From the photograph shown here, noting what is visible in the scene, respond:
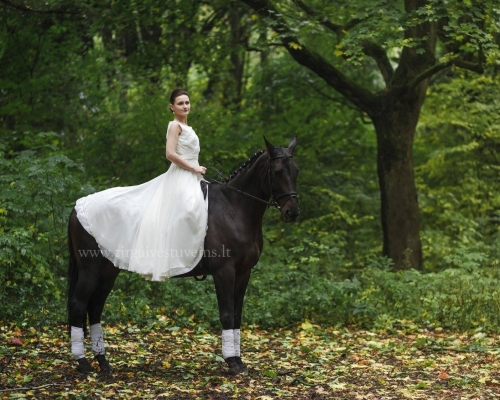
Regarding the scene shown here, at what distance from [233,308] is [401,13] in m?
5.67

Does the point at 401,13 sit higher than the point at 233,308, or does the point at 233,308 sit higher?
the point at 401,13

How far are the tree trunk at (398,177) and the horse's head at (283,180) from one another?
6.16m

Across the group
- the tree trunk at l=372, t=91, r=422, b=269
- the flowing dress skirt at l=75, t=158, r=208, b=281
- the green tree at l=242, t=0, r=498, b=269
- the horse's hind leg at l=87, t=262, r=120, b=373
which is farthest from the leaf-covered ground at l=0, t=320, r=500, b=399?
the green tree at l=242, t=0, r=498, b=269

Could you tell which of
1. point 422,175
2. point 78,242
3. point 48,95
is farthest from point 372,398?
point 422,175

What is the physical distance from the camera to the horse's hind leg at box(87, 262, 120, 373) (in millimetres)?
7277

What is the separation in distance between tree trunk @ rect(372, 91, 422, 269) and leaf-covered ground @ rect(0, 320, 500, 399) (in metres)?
3.20

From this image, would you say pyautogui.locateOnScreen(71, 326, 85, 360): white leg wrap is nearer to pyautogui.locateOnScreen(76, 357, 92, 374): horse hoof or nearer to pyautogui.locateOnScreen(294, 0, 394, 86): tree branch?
pyautogui.locateOnScreen(76, 357, 92, 374): horse hoof

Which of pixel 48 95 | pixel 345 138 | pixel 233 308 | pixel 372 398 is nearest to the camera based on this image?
pixel 372 398

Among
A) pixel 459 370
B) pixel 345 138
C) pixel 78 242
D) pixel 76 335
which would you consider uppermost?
pixel 345 138

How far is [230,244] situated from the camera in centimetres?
706

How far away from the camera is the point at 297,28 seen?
36.2 feet

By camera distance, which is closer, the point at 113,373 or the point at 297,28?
the point at 113,373

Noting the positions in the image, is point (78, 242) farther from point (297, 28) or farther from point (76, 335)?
point (297, 28)

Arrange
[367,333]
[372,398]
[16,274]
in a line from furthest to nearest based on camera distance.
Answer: [367,333] < [16,274] < [372,398]
